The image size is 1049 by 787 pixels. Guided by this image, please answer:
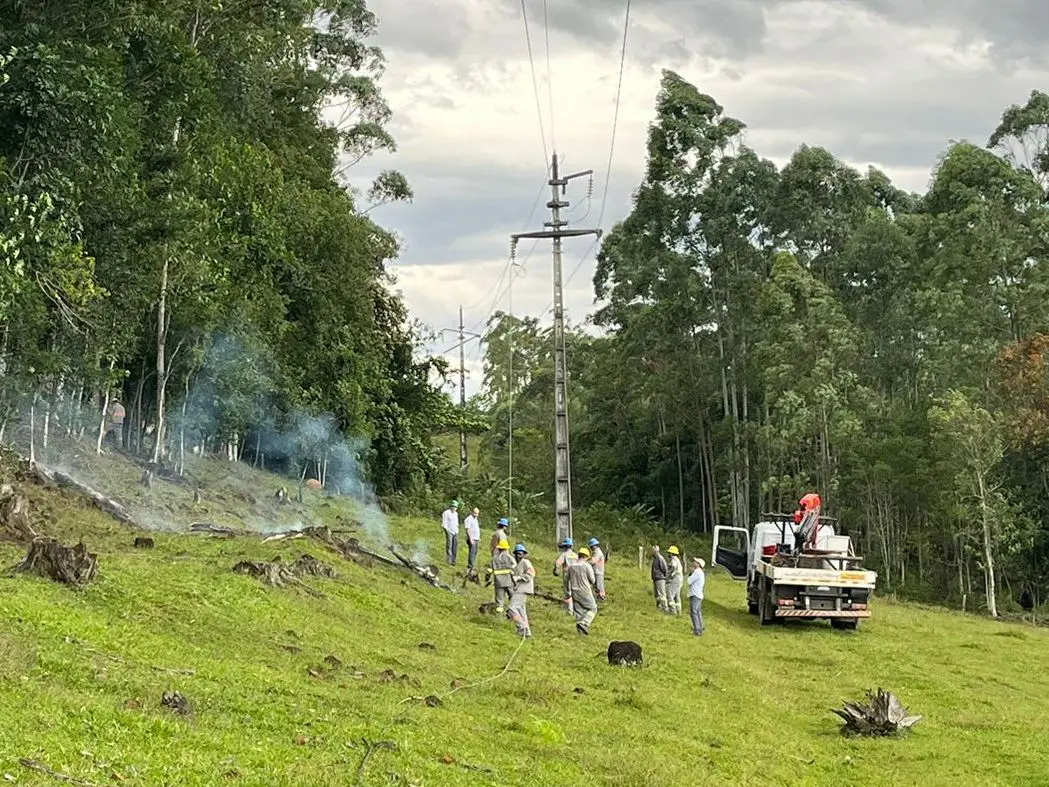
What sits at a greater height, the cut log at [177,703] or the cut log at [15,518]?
the cut log at [15,518]

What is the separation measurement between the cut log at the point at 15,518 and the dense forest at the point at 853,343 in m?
28.0

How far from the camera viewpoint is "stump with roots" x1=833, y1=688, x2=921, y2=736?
13688 mm

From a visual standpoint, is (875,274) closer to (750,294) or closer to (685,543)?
(750,294)

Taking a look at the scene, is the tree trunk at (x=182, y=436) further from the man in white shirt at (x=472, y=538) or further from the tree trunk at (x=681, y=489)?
the tree trunk at (x=681, y=489)

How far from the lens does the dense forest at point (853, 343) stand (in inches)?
1542

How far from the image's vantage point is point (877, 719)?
44.9 feet

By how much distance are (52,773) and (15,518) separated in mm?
12476

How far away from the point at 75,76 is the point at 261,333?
16.5m

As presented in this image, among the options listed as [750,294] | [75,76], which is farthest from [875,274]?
[75,76]

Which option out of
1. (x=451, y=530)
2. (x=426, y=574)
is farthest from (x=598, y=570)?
(x=426, y=574)

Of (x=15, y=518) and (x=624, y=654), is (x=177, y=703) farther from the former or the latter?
(x=15, y=518)

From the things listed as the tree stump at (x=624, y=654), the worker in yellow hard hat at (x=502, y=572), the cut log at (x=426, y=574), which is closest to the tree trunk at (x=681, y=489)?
the cut log at (x=426, y=574)

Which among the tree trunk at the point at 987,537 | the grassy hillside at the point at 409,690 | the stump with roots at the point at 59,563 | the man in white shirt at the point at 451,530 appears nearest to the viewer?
the grassy hillside at the point at 409,690

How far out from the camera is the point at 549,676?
48.0 ft
